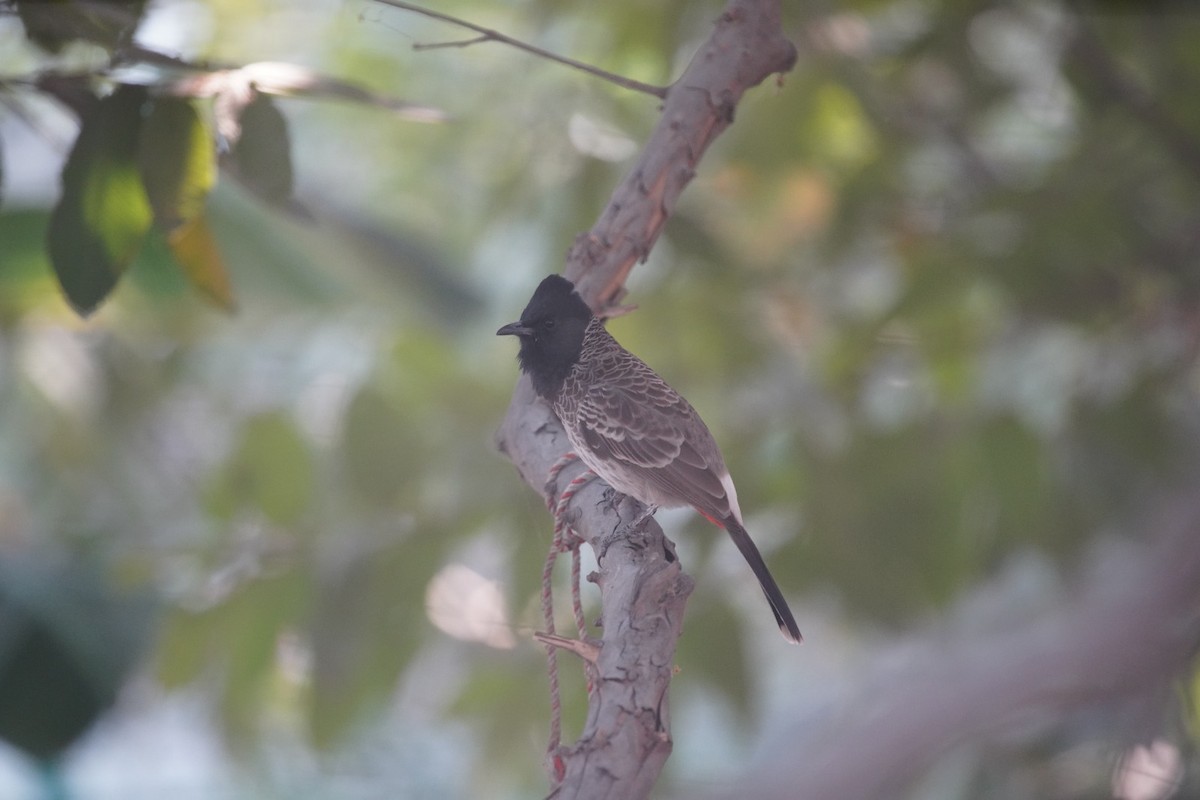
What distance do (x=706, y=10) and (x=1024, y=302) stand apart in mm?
1100

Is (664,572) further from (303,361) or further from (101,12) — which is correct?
(303,361)

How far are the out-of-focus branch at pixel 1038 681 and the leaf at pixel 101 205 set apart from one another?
1.58 metres

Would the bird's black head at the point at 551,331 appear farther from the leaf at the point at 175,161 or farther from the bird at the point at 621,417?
the leaf at the point at 175,161

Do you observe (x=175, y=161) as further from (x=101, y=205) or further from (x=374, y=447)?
(x=374, y=447)

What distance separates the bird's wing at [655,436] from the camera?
57.1 inches

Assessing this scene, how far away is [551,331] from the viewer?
54.6 inches

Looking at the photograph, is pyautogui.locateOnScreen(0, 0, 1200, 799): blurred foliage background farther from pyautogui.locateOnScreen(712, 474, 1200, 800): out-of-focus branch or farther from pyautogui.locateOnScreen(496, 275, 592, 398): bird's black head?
pyautogui.locateOnScreen(496, 275, 592, 398): bird's black head

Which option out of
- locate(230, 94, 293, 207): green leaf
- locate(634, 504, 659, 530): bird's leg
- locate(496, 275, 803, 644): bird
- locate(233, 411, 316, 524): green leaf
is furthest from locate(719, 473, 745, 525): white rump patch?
locate(233, 411, 316, 524): green leaf

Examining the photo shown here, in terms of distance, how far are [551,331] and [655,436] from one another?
0.77 feet

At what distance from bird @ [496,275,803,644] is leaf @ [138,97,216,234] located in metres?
0.42

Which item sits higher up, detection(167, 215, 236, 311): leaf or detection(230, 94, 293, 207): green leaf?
detection(230, 94, 293, 207): green leaf

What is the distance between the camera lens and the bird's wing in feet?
4.76

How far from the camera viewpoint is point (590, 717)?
984mm

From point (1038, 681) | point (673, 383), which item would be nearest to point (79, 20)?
point (673, 383)
